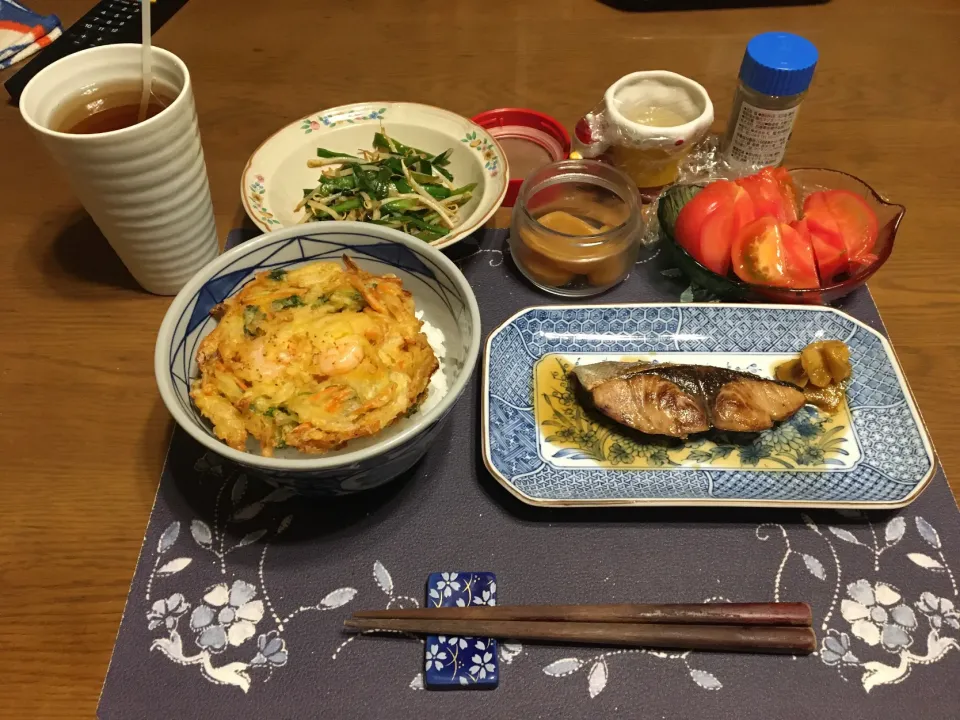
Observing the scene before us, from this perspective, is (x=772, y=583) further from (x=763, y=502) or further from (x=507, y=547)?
(x=507, y=547)

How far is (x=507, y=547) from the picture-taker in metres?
1.17

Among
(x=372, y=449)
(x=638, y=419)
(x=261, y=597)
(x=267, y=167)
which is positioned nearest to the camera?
(x=372, y=449)

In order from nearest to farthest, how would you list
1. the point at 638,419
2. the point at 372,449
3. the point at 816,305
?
1. the point at 372,449
2. the point at 638,419
3. the point at 816,305

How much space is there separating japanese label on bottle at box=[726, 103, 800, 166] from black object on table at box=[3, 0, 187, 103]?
2.02 metres

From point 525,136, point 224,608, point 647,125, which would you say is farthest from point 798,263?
point 224,608

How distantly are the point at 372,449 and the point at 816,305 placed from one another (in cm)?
110

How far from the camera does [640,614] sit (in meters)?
1.05

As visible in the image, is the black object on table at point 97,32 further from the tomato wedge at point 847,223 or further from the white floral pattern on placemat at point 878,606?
the white floral pattern on placemat at point 878,606

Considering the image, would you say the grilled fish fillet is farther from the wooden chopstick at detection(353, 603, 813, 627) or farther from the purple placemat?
the wooden chopstick at detection(353, 603, 813, 627)

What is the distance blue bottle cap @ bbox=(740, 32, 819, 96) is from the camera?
5.24 feet

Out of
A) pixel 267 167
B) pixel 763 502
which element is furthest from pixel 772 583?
Result: pixel 267 167

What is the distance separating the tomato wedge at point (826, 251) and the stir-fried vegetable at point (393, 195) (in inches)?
33.4

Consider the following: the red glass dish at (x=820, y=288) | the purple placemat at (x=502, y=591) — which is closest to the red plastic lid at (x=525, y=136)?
the red glass dish at (x=820, y=288)

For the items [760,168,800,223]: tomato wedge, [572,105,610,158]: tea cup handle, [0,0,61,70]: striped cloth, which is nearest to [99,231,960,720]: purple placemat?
[760,168,800,223]: tomato wedge
